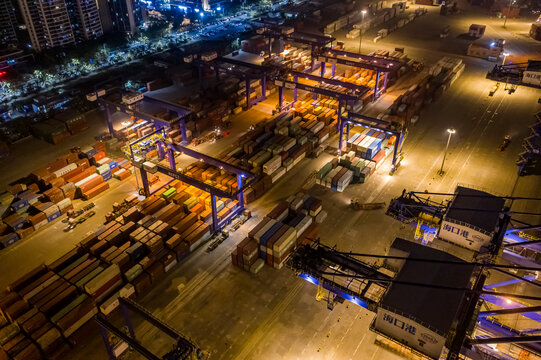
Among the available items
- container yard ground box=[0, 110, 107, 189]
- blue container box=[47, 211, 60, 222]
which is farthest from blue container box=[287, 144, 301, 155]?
container yard ground box=[0, 110, 107, 189]

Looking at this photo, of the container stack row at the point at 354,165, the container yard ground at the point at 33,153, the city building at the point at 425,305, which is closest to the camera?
the city building at the point at 425,305

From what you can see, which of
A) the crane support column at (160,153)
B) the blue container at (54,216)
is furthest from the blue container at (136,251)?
the crane support column at (160,153)

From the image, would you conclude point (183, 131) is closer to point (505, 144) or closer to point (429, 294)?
point (429, 294)

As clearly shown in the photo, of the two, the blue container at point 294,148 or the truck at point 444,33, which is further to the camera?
the truck at point 444,33

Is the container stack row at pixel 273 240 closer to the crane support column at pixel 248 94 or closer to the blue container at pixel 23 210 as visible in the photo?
A: the blue container at pixel 23 210

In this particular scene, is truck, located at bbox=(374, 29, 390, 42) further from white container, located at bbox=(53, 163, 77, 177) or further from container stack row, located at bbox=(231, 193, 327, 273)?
white container, located at bbox=(53, 163, 77, 177)

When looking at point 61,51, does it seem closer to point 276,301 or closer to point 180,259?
point 180,259
